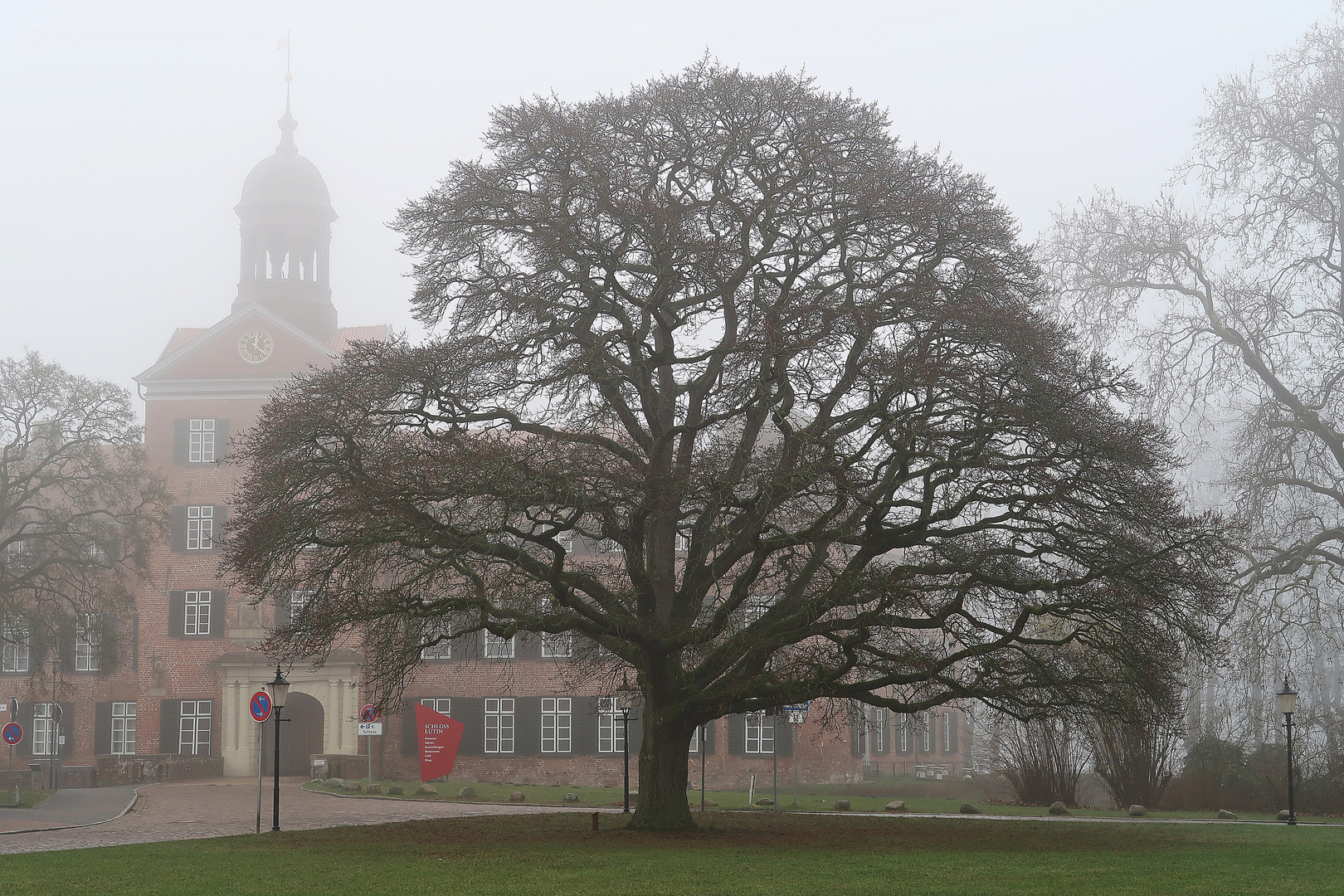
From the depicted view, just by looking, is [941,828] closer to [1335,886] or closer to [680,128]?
[1335,886]

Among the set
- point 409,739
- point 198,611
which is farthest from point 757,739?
point 198,611

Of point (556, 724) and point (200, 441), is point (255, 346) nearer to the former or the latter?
point (200, 441)

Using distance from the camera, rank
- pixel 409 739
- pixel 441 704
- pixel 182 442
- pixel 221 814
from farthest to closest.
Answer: pixel 182 442, pixel 441 704, pixel 409 739, pixel 221 814

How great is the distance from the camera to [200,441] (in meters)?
42.8

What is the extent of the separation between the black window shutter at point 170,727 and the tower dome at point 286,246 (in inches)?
594

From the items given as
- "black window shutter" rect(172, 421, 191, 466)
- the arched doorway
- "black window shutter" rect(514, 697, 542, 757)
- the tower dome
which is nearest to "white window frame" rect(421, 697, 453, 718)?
"black window shutter" rect(514, 697, 542, 757)

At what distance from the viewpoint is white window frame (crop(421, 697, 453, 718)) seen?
40.6m

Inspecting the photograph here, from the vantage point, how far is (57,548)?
114 feet

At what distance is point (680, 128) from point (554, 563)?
6395mm

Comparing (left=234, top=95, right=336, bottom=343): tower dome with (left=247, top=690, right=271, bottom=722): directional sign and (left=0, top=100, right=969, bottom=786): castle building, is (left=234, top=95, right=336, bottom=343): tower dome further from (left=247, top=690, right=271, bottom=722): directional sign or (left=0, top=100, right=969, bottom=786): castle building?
(left=247, top=690, right=271, bottom=722): directional sign

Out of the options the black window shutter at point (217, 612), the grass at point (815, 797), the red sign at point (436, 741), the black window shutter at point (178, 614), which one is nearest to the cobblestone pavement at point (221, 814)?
the grass at point (815, 797)

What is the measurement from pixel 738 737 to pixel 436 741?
909cm

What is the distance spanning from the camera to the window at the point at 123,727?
41.9m

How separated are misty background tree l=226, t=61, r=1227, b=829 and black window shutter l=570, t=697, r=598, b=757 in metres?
21.1
